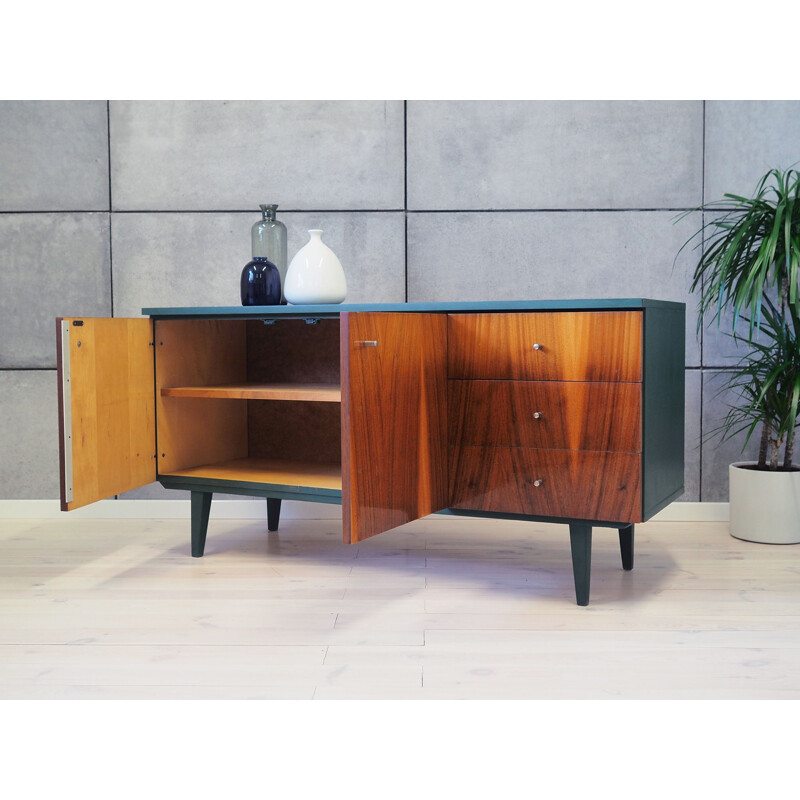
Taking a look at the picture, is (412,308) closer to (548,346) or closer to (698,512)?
(548,346)

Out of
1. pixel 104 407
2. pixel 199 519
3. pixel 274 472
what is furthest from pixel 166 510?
pixel 104 407

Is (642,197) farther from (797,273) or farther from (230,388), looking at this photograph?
(230,388)

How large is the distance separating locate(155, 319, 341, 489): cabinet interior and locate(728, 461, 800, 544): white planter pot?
1.33m

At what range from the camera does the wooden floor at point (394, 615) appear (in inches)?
67.1

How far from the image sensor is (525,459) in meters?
2.18

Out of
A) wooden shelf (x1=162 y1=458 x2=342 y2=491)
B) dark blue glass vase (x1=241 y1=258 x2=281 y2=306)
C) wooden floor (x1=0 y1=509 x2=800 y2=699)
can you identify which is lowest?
wooden floor (x1=0 y1=509 x2=800 y2=699)

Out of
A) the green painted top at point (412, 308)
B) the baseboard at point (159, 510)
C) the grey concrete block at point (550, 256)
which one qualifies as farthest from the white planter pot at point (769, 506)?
the baseboard at point (159, 510)

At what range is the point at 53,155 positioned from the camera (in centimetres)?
312

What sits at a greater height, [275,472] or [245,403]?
[245,403]

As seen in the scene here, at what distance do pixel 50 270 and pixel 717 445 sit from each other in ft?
8.15

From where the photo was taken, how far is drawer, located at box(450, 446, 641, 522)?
207 centimetres

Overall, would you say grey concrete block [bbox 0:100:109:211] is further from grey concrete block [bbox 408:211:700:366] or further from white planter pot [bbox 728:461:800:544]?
white planter pot [bbox 728:461:800:544]

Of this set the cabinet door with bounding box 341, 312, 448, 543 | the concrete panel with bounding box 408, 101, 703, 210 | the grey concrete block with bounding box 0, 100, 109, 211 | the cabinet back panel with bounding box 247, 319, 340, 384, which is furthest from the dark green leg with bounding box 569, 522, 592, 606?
the grey concrete block with bounding box 0, 100, 109, 211

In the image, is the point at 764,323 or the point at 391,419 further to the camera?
the point at 764,323
